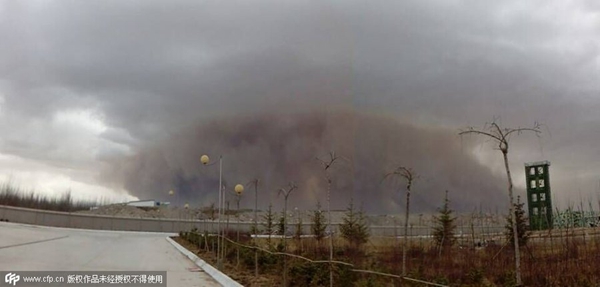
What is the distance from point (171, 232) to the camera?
42.8 metres

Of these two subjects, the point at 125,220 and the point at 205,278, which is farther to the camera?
the point at 125,220

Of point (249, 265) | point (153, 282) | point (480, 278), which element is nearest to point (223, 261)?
point (249, 265)

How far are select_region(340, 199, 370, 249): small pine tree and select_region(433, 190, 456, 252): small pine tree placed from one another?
12.3 feet

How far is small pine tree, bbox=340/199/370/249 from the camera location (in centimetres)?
1706

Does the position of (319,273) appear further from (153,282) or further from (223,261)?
(223,261)

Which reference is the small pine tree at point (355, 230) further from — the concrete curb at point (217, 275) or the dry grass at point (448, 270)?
the concrete curb at point (217, 275)

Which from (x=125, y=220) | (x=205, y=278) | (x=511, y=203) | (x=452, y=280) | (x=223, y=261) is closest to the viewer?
(x=511, y=203)

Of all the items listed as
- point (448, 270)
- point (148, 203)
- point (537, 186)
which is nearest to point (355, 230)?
point (448, 270)

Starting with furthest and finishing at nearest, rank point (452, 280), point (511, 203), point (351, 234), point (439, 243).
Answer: point (439, 243) → point (351, 234) → point (452, 280) → point (511, 203)

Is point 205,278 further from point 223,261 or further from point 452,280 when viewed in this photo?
point 452,280

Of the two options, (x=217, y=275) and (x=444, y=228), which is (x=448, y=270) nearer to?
(x=217, y=275)

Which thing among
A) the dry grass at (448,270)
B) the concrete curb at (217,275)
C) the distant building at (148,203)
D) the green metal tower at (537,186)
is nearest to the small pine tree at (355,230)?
the dry grass at (448,270)

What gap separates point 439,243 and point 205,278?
1228cm

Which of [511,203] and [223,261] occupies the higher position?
[511,203]
